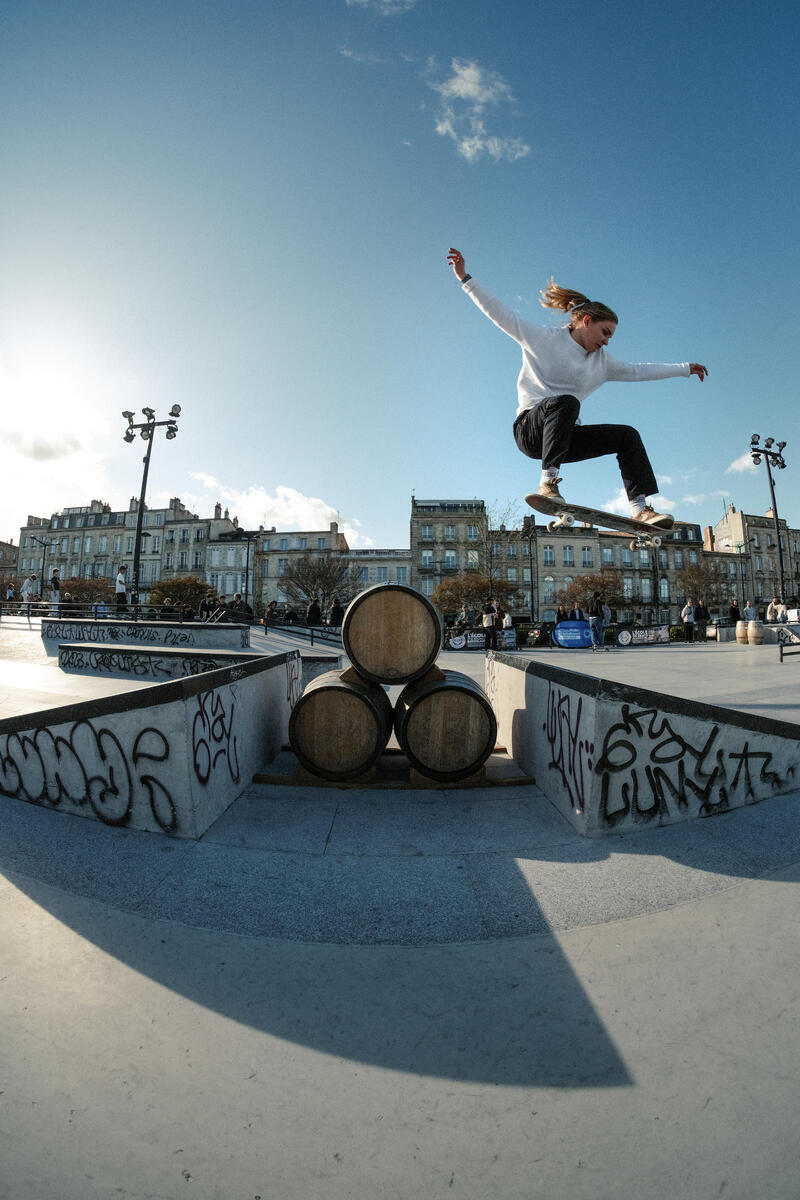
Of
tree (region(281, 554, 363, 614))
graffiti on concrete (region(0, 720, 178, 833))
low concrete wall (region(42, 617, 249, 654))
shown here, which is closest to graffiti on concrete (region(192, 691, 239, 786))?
graffiti on concrete (region(0, 720, 178, 833))

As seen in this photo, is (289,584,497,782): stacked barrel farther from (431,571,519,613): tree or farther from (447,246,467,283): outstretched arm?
(431,571,519,613): tree

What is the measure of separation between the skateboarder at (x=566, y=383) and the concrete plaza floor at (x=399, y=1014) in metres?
2.96

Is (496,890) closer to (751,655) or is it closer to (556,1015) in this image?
(556,1015)

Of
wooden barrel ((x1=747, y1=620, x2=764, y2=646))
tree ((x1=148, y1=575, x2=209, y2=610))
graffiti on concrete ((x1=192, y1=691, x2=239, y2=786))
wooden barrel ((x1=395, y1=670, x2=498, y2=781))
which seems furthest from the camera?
tree ((x1=148, y1=575, x2=209, y2=610))

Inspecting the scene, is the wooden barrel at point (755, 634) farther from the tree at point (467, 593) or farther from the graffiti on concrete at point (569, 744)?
the tree at point (467, 593)

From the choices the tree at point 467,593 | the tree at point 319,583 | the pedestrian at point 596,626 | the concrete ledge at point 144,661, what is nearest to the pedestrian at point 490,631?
the pedestrian at point 596,626

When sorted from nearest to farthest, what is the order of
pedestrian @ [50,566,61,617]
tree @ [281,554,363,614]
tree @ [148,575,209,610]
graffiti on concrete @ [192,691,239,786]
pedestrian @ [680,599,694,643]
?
graffiti on concrete @ [192,691,239,786] < pedestrian @ [50,566,61,617] < pedestrian @ [680,599,694,643] < tree @ [148,575,209,610] < tree @ [281,554,363,614]

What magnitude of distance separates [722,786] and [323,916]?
261cm

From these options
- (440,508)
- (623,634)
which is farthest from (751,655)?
(440,508)

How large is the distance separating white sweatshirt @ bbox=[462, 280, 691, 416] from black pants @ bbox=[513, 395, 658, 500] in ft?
0.52

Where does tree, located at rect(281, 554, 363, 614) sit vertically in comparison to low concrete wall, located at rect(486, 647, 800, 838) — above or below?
above

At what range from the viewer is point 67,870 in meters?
2.78

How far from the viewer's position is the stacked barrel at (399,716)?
12.9 ft

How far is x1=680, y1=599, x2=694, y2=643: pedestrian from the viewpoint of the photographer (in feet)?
77.8
